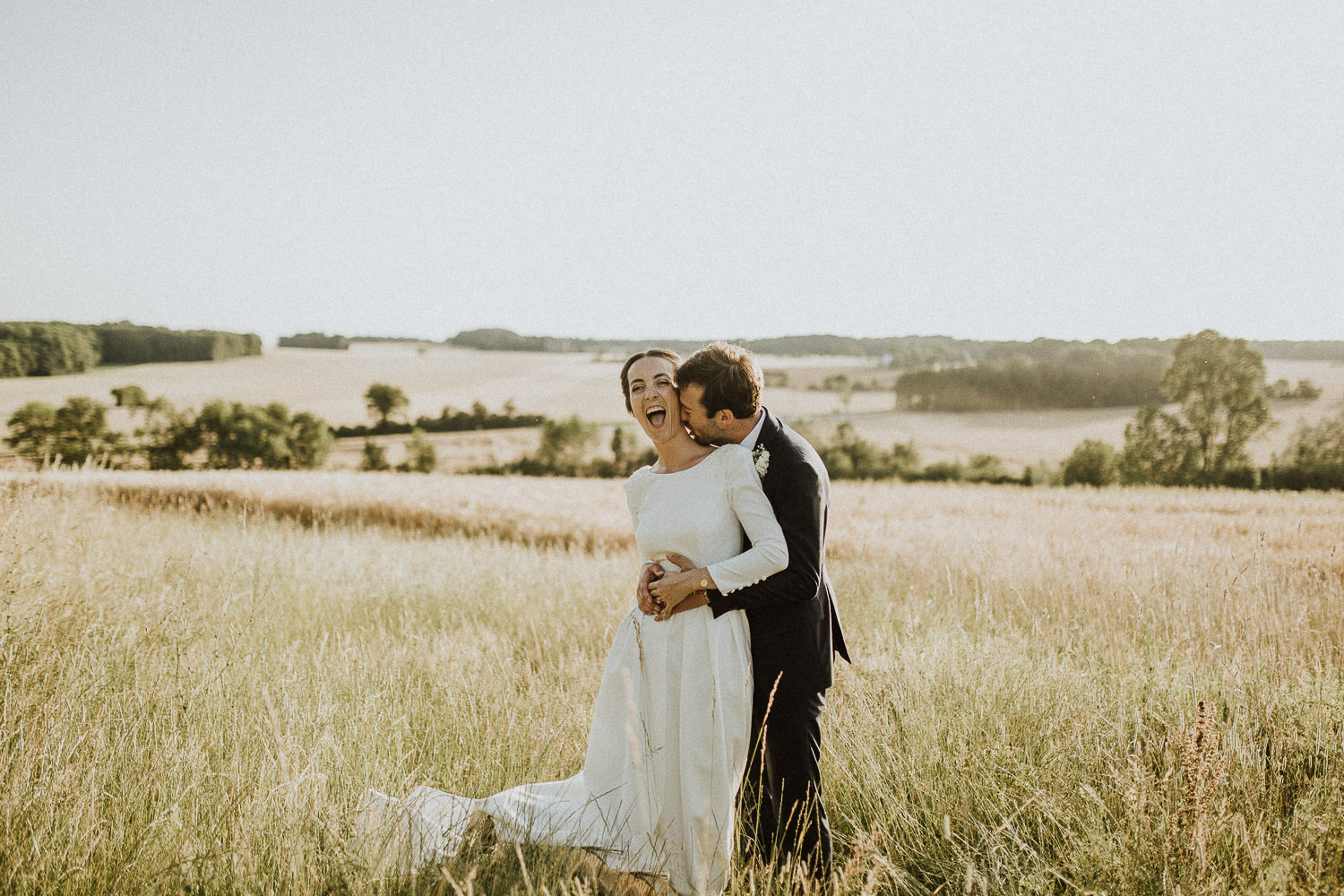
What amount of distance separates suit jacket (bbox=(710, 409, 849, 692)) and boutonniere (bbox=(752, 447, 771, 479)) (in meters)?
0.02

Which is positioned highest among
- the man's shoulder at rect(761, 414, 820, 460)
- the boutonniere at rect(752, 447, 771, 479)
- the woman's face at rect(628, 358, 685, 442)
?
the woman's face at rect(628, 358, 685, 442)

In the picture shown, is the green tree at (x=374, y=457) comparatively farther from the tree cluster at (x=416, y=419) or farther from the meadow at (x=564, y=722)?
the meadow at (x=564, y=722)

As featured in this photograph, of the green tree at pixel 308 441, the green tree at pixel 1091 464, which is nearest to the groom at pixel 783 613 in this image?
the green tree at pixel 1091 464

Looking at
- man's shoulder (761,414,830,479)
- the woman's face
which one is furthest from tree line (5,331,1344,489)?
man's shoulder (761,414,830,479)

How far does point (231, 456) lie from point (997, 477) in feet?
197

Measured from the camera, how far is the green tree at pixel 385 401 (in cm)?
6675

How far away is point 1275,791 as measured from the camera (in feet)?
10.3

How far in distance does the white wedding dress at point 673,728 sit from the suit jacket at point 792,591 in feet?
0.25

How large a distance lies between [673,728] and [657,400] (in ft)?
4.60

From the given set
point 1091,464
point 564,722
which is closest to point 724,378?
point 564,722

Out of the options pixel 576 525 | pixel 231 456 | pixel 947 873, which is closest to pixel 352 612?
pixel 947 873

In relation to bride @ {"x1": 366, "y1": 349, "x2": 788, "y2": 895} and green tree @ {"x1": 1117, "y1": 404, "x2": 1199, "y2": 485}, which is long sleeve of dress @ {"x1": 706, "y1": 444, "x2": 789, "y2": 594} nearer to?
bride @ {"x1": 366, "y1": 349, "x2": 788, "y2": 895}

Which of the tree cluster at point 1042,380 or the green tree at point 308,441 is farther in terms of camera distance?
the green tree at point 308,441

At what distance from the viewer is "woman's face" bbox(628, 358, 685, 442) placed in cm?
307
